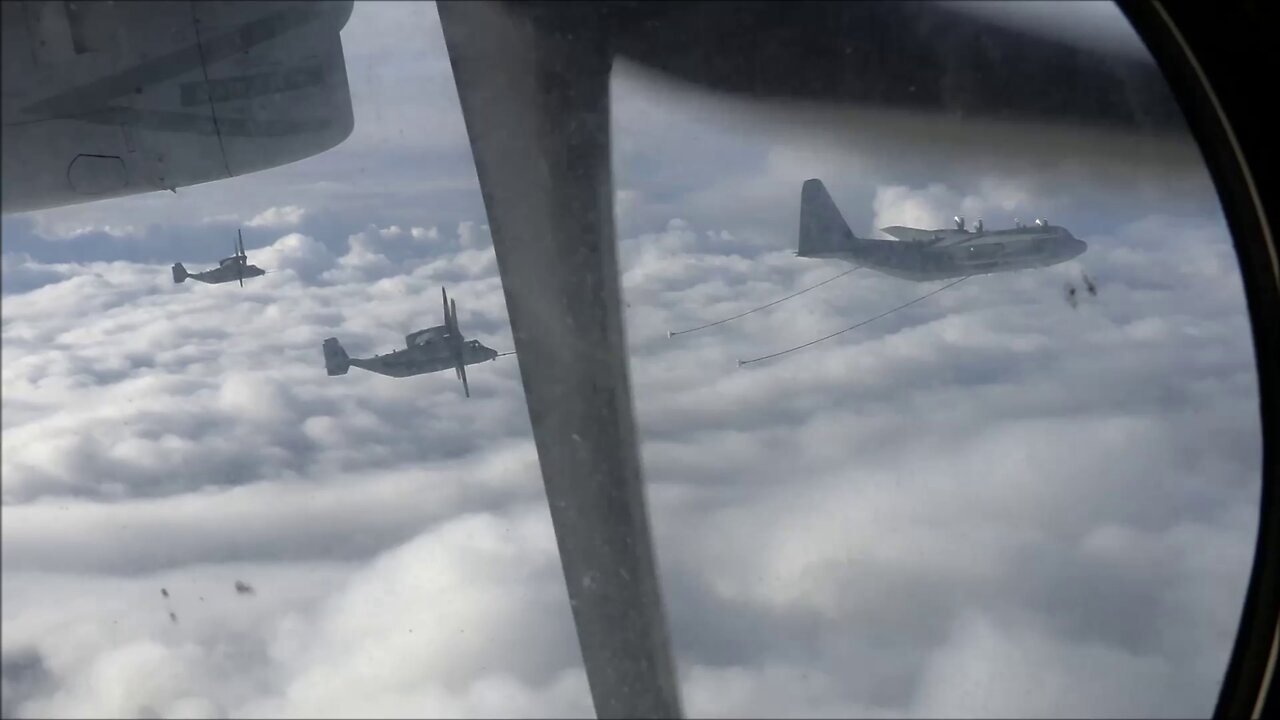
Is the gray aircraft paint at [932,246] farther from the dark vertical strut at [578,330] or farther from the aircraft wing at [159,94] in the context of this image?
the aircraft wing at [159,94]

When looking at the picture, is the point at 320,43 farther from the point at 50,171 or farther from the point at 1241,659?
the point at 1241,659

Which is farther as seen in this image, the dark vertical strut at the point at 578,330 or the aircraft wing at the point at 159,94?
the dark vertical strut at the point at 578,330

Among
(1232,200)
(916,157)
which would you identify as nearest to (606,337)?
(916,157)

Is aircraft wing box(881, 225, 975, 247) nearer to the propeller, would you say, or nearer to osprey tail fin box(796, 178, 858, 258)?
osprey tail fin box(796, 178, 858, 258)

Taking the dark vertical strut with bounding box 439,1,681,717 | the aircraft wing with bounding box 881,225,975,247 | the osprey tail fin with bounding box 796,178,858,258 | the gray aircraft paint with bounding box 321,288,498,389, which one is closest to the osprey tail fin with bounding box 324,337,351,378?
the gray aircraft paint with bounding box 321,288,498,389

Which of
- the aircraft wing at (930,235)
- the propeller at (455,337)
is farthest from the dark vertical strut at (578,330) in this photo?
the aircraft wing at (930,235)

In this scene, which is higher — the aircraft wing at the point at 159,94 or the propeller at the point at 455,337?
the aircraft wing at the point at 159,94

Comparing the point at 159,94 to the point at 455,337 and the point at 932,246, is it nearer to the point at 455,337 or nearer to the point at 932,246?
the point at 455,337
